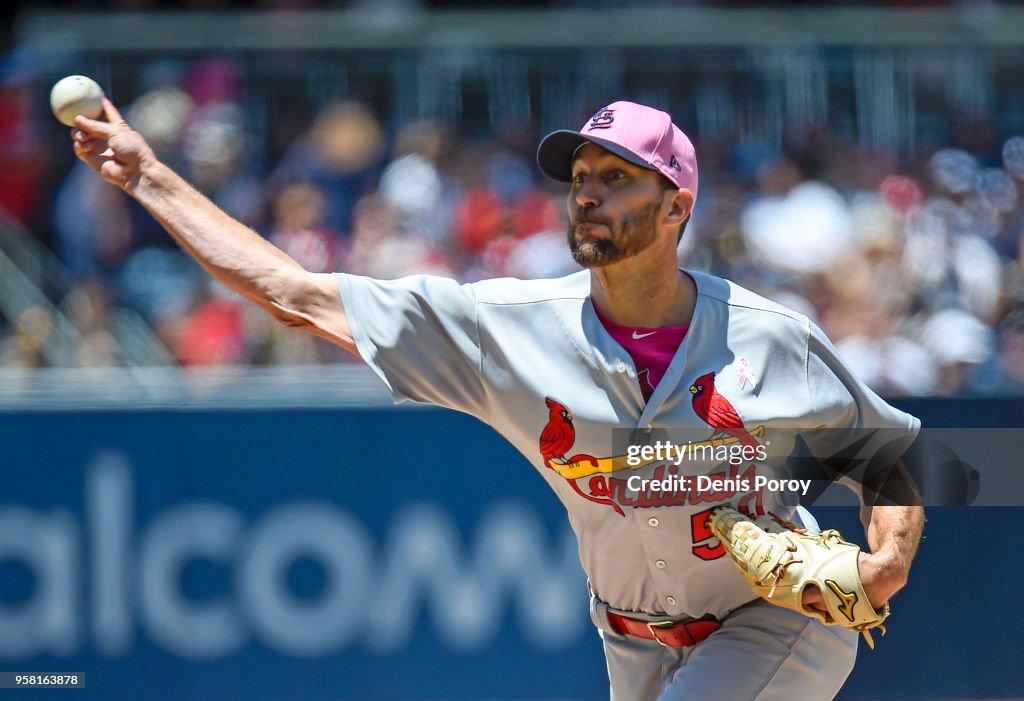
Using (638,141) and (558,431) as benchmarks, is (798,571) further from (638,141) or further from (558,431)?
(638,141)

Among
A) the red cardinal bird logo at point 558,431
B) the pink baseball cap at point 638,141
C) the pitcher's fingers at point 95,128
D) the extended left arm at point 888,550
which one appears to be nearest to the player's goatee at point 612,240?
the pink baseball cap at point 638,141

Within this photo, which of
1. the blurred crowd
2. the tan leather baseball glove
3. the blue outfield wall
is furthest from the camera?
the blurred crowd

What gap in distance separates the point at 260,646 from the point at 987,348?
390 centimetres

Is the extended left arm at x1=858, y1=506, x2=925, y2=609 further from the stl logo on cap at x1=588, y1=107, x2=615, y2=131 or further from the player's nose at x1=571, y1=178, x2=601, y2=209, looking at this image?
the stl logo on cap at x1=588, y1=107, x2=615, y2=131

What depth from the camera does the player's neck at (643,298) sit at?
11.6 feet

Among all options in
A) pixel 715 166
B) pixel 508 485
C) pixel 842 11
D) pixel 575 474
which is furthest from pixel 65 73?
pixel 575 474

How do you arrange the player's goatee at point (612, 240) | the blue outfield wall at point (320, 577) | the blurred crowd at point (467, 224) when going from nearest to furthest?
1. the player's goatee at point (612, 240)
2. the blue outfield wall at point (320, 577)
3. the blurred crowd at point (467, 224)

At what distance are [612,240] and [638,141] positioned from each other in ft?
0.87

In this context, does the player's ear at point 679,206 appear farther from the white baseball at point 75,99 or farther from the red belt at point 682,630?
the white baseball at point 75,99

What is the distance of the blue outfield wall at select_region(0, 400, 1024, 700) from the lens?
18.9ft

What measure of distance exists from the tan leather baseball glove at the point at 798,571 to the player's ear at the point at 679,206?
0.82m

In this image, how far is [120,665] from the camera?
575 centimetres

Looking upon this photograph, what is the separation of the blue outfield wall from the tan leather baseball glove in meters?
2.47
